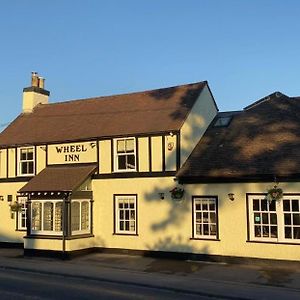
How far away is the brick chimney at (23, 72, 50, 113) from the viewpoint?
2761cm

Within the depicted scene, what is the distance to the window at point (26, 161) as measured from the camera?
2412 cm

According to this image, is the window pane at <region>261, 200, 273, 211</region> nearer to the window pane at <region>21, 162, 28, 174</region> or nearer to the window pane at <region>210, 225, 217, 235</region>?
the window pane at <region>210, 225, 217, 235</region>

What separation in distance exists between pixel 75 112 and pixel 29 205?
6.24m

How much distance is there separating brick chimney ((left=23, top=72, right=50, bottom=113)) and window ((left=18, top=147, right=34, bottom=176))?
3952mm

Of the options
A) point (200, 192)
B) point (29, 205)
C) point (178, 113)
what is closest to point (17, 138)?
point (29, 205)

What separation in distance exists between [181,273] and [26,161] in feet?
38.2

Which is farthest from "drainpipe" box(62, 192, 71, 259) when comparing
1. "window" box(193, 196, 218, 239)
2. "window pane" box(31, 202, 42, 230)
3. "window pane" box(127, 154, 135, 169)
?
"window" box(193, 196, 218, 239)

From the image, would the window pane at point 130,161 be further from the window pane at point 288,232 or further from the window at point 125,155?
the window pane at point 288,232

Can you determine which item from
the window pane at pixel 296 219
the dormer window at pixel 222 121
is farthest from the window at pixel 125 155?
the window pane at pixel 296 219

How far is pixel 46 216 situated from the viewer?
827 inches

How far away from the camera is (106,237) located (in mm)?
21297

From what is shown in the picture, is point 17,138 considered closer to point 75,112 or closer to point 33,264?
point 75,112

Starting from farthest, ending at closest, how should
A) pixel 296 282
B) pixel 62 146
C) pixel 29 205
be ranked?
pixel 62 146 → pixel 29 205 → pixel 296 282

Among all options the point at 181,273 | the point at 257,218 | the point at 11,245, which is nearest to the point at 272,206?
the point at 257,218
